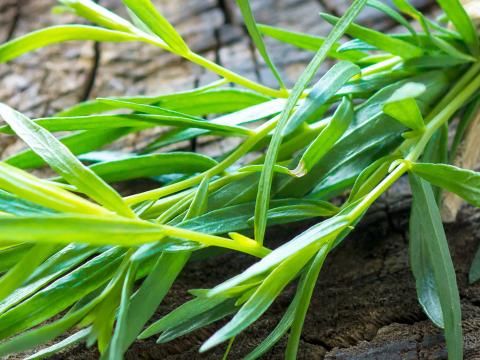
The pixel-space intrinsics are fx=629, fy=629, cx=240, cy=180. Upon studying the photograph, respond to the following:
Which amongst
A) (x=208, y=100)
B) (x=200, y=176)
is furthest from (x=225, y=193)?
(x=208, y=100)

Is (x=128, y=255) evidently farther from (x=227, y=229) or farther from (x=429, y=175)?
(x=429, y=175)

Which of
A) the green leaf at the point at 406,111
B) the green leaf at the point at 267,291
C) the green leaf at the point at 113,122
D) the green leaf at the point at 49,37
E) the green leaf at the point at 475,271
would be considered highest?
the green leaf at the point at 49,37

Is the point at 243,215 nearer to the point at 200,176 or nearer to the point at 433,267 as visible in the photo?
the point at 200,176

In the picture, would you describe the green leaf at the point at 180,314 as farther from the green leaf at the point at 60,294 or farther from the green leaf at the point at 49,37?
the green leaf at the point at 49,37

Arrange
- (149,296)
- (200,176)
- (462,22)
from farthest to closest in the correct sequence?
(462,22), (200,176), (149,296)

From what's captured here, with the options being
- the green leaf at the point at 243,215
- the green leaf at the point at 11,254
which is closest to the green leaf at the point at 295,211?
the green leaf at the point at 243,215

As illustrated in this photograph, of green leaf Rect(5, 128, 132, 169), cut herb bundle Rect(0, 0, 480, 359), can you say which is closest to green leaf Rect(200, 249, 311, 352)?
cut herb bundle Rect(0, 0, 480, 359)

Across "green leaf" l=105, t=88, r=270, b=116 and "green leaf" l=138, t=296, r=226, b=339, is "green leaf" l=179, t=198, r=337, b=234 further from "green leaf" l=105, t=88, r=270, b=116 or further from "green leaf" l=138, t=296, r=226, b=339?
"green leaf" l=105, t=88, r=270, b=116

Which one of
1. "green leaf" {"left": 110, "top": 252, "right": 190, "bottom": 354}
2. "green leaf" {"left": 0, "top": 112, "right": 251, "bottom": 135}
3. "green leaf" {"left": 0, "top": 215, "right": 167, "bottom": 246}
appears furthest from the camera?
"green leaf" {"left": 0, "top": 112, "right": 251, "bottom": 135}
